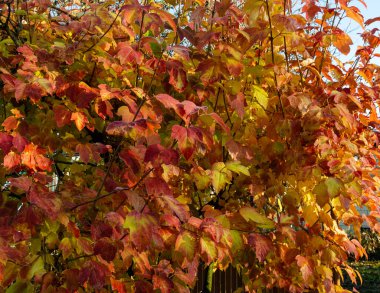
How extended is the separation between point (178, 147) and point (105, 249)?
18.8 inches

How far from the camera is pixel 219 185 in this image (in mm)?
2096

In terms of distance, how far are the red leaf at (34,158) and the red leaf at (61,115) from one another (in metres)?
0.14

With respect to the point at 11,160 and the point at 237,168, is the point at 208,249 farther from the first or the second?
the point at 11,160

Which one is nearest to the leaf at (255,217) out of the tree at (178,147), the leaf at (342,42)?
the tree at (178,147)

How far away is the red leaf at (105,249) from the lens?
5.49ft

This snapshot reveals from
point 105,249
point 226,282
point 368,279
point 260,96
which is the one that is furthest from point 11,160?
point 368,279

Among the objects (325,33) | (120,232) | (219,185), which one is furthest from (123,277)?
(325,33)

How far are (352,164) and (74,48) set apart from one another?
1.25 m

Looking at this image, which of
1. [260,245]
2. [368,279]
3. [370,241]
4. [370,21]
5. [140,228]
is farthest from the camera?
[370,241]

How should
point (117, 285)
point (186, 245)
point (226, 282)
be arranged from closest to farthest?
point (186, 245)
point (117, 285)
point (226, 282)

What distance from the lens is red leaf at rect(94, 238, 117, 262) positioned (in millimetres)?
1673

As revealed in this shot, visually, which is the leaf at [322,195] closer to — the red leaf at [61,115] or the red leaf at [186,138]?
the red leaf at [186,138]

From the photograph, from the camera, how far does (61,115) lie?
206cm

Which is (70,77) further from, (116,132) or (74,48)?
(116,132)
